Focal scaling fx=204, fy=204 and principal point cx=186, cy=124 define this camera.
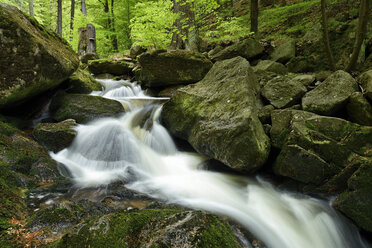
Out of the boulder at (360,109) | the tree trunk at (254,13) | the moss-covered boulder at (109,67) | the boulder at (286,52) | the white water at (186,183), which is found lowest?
the white water at (186,183)

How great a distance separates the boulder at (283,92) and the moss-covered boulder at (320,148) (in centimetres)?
105

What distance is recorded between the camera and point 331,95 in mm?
4656

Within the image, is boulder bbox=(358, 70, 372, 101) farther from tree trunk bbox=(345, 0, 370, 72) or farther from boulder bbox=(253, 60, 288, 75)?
boulder bbox=(253, 60, 288, 75)

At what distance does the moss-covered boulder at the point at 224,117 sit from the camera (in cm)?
409

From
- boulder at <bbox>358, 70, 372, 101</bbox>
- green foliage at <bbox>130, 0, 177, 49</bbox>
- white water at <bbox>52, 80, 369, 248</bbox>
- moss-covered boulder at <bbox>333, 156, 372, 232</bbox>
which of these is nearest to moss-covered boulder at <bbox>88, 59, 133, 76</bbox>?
green foliage at <bbox>130, 0, 177, 49</bbox>

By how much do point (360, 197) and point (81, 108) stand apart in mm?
7303

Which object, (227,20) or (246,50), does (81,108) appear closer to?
(246,50)

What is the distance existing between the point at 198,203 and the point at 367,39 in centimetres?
789

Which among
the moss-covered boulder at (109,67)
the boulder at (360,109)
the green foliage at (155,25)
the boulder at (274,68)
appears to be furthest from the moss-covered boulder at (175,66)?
the boulder at (360,109)

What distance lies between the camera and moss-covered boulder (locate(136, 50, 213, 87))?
335 inches

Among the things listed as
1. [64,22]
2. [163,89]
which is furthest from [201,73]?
[64,22]

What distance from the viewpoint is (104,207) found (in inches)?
123

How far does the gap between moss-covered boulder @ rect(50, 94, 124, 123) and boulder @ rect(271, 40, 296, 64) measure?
22.3ft

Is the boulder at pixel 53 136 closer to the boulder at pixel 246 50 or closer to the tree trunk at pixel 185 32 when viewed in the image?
the boulder at pixel 246 50
